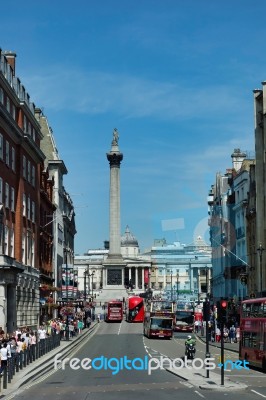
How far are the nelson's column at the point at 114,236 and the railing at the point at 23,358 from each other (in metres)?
85.5

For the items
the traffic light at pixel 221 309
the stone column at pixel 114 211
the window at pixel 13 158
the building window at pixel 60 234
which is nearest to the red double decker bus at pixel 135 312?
the building window at pixel 60 234

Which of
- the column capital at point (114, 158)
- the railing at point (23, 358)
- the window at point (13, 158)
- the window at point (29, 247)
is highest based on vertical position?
the column capital at point (114, 158)

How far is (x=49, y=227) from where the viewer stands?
9406cm

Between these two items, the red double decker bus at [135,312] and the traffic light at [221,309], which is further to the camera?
the red double decker bus at [135,312]

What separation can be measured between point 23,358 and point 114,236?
103 metres

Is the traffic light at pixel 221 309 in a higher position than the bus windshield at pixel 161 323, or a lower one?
higher

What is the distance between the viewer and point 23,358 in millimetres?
38562

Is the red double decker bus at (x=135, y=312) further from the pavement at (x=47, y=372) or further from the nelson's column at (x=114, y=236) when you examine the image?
the pavement at (x=47, y=372)

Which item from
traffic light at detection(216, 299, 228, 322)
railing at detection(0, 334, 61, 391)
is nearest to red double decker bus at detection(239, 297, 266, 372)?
traffic light at detection(216, 299, 228, 322)

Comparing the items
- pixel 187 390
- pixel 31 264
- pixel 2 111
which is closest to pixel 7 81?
pixel 2 111

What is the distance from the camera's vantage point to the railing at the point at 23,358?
31938 mm

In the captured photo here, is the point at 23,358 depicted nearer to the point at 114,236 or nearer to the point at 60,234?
the point at 60,234

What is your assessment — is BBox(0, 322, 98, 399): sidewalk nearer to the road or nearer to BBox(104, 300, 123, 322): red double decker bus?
the road

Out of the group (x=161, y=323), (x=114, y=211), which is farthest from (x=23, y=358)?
(x=114, y=211)
